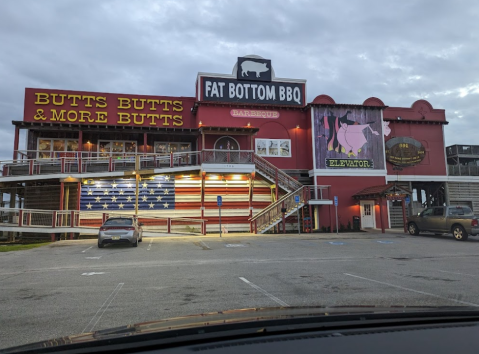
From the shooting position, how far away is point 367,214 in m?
26.1

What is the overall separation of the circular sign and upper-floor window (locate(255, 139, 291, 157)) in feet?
25.5

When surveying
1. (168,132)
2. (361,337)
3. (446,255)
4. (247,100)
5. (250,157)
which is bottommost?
(446,255)

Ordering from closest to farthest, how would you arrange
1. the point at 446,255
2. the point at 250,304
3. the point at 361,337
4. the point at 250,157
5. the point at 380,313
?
the point at 361,337 → the point at 380,313 → the point at 250,304 → the point at 446,255 → the point at 250,157

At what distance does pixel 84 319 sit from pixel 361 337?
4.43 m

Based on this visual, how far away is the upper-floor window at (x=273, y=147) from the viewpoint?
25703 mm

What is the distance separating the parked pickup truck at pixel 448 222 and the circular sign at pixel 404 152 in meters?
6.75

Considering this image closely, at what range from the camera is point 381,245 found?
16.5 metres

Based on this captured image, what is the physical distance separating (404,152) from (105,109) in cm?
2186

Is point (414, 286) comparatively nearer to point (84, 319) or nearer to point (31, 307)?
point (84, 319)

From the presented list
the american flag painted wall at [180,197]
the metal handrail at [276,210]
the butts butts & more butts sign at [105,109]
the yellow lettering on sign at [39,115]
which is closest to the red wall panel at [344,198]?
A: the metal handrail at [276,210]

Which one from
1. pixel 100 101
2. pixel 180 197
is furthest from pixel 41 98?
pixel 180 197

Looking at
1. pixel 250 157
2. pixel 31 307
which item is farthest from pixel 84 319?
pixel 250 157

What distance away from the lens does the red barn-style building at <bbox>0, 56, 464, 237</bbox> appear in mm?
22391

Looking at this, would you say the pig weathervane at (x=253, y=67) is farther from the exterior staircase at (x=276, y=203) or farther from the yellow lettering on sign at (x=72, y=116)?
the yellow lettering on sign at (x=72, y=116)
